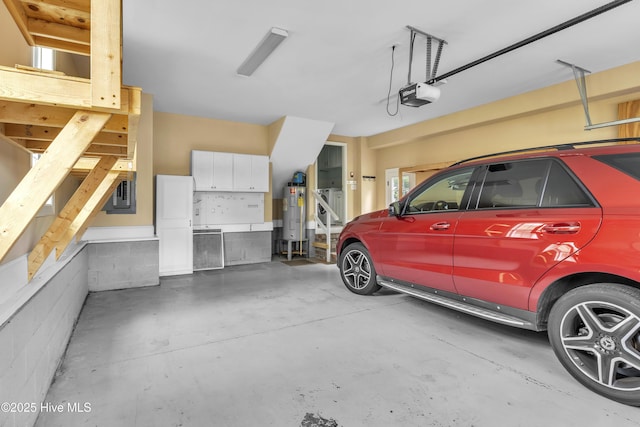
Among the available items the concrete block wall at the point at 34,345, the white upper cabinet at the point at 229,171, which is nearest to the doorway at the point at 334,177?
the white upper cabinet at the point at 229,171

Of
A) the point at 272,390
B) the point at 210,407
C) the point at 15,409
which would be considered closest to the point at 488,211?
the point at 272,390

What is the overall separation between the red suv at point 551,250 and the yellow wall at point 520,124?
2.88 metres

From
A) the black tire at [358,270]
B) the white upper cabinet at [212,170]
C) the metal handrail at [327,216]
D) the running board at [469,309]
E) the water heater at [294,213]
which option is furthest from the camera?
the water heater at [294,213]

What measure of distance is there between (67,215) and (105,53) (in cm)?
187

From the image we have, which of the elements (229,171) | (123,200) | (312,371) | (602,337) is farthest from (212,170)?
(602,337)

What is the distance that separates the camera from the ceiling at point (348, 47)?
2936 mm

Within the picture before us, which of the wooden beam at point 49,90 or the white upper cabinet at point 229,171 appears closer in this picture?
the wooden beam at point 49,90

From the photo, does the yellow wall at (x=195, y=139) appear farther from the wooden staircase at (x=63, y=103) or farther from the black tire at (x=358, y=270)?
the wooden staircase at (x=63, y=103)

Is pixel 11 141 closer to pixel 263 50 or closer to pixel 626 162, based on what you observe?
pixel 263 50

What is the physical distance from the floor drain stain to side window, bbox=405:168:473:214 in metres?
2.15

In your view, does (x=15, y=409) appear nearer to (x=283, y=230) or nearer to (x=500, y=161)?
(x=500, y=161)

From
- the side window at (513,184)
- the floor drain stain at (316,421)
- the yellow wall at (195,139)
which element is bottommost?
the floor drain stain at (316,421)

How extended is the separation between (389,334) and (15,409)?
101 inches

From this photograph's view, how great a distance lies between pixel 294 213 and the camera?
7.39 metres
